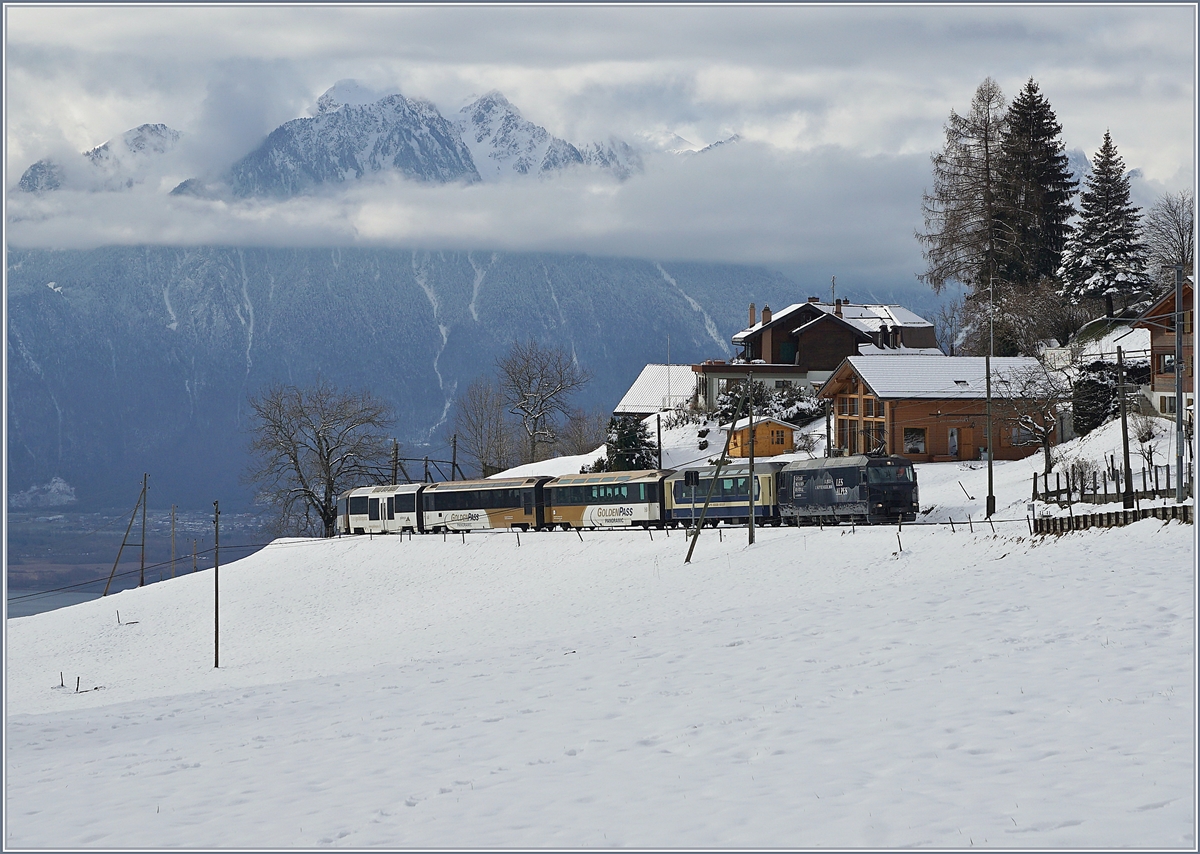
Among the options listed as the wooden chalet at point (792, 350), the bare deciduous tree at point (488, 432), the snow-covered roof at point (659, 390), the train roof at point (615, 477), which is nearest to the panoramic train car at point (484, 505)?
the train roof at point (615, 477)

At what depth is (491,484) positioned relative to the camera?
67.2 meters

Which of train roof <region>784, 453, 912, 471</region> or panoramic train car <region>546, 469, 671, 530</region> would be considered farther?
panoramic train car <region>546, 469, 671, 530</region>

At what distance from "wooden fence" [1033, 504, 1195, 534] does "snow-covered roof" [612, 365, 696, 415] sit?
74967 millimetres

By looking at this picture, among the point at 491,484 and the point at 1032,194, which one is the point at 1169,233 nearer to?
the point at 1032,194

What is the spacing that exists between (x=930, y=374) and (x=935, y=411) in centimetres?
340

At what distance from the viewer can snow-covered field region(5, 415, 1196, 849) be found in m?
12.3

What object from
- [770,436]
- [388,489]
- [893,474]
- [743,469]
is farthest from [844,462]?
[388,489]

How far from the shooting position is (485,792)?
45.9 ft

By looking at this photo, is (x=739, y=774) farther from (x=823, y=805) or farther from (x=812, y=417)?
(x=812, y=417)

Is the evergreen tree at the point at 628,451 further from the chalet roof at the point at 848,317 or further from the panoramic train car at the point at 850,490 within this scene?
the chalet roof at the point at 848,317

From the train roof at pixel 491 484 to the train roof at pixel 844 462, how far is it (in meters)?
15.1

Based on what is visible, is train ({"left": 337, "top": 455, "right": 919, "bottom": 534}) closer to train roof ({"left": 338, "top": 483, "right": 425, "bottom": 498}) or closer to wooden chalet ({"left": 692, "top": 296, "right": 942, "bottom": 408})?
train roof ({"left": 338, "top": 483, "right": 425, "bottom": 498})

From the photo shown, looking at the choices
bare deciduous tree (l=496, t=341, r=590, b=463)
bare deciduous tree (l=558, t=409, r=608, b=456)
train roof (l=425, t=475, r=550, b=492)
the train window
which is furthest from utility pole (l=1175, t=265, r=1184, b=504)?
bare deciduous tree (l=558, t=409, r=608, b=456)

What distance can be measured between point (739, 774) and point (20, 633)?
53.4 meters
